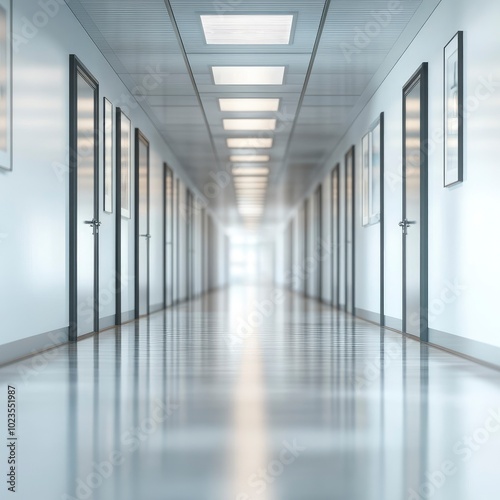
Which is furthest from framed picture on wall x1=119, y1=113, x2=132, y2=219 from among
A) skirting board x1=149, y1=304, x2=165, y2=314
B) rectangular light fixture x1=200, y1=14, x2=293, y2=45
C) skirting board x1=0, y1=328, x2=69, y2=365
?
skirting board x1=0, y1=328, x2=69, y2=365

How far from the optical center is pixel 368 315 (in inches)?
457

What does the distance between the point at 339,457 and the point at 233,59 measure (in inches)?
290

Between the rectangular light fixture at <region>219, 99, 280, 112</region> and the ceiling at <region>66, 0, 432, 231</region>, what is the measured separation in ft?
0.54

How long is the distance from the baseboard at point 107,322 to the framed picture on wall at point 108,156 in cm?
145

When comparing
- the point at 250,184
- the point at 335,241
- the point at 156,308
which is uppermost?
the point at 250,184

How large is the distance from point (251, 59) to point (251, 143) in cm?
576

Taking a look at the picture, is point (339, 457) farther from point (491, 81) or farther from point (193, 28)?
point (193, 28)

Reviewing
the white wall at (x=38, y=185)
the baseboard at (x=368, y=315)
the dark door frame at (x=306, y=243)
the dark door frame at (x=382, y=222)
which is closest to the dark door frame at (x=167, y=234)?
the baseboard at (x=368, y=315)

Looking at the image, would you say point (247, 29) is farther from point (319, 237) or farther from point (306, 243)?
point (306, 243)

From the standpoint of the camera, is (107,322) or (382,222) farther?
(382,222)

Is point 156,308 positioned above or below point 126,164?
below

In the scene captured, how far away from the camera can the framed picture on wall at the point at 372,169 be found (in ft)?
34.5

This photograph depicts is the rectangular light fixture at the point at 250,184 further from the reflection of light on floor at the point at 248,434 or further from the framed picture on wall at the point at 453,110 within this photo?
the reflection of light on floor at the point at 248,434

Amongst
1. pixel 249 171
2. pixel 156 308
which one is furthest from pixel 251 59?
pixel 249 171
